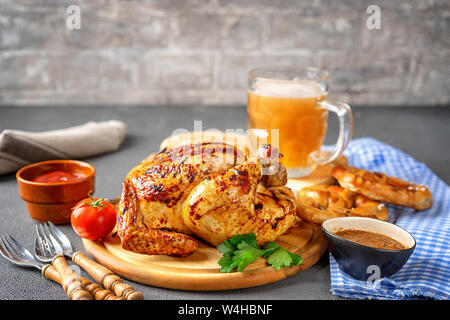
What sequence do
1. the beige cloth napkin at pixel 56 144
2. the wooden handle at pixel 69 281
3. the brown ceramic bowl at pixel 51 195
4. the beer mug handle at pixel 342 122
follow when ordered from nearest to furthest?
1. the wooden handle at pixel 69 281
2. the brown ceramic bowl at pixel 51 195
3. the beer mug handle at pixel 342 122
4. the beige cloth napkin at pixel 56 144

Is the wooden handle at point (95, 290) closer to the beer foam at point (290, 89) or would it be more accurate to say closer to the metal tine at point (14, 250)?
the metal tine at point (14, 250)

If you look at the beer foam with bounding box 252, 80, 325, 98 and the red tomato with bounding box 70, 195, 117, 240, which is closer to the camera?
the red tomato with bounding box 70, 195, 117, 240

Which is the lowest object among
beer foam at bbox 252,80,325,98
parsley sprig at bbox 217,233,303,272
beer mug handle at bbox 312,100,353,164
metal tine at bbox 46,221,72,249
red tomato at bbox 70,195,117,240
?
A: metal tine at bbox 46,221,72,249

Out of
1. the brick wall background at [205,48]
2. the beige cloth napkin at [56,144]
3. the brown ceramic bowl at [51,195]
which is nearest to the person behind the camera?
the brown ceramic bowl at [51,195]

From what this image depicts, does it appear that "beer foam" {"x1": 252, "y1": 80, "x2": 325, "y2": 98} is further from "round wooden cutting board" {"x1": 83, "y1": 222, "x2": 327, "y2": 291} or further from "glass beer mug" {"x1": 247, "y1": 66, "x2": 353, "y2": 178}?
"round wooden cutting board" {"x1": 83, "y1": 222, "x2": 327, "y2": 291}

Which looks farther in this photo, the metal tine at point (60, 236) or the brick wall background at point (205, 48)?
the brick wall background at point (205, 48)

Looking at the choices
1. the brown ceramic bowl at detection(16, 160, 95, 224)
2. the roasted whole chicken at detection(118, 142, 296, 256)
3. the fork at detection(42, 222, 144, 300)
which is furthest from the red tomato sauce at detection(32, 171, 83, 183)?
the roasted whole chicken at detection(118, 142, 296, 256)

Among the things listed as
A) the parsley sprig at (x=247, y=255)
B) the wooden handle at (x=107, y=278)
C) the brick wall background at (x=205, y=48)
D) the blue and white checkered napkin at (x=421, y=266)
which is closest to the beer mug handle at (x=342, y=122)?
the blue and white checkered napkin at (x=421, y=266)
